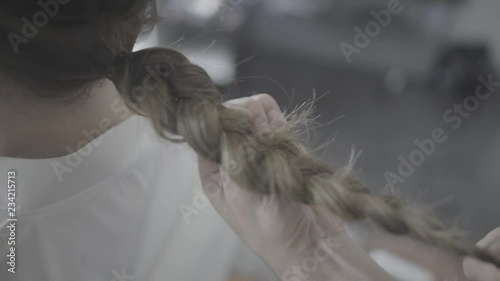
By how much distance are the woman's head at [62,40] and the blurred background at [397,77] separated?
110 cm

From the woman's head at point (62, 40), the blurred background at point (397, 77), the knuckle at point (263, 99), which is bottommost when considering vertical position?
the blurred background at point (397, 77)

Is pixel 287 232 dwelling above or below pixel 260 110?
below

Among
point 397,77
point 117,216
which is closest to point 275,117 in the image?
point 117,216

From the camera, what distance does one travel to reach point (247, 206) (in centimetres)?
51

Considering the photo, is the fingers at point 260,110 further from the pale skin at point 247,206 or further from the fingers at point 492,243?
the fingers at point 492,243

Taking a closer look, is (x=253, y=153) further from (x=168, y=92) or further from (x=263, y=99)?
(x=263, y=99)

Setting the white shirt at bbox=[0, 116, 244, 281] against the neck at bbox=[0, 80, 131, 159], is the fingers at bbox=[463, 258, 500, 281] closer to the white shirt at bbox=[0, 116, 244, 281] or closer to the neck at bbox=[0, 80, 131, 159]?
the white shirt at bbox=[0, 116, 244, 281]

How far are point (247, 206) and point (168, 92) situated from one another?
15cm

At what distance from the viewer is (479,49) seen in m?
1.70

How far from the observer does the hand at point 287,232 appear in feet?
1.67

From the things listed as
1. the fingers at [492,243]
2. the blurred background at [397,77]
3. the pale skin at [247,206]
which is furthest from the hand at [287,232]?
the blurred background at [397,77]

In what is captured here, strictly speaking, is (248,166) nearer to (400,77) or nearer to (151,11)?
(151,11)

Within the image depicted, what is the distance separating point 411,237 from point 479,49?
1544mm

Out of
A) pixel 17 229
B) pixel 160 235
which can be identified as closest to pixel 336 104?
pixel 160 235
